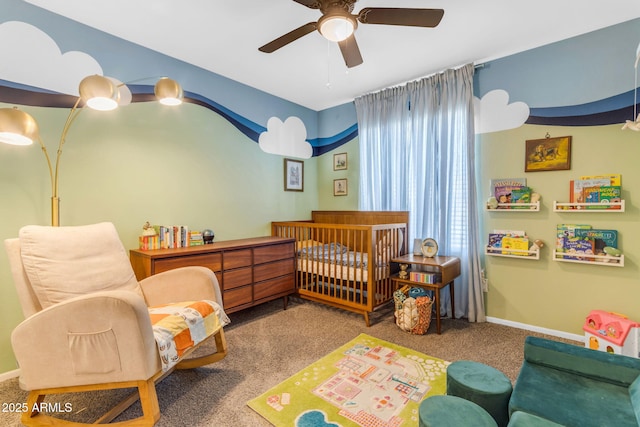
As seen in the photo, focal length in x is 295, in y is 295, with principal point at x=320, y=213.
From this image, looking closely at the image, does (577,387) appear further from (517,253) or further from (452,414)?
(517,253)

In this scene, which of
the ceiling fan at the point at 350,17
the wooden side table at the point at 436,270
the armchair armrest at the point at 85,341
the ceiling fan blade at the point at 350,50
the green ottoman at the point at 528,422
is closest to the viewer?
the green ottoman at the point at 528,422

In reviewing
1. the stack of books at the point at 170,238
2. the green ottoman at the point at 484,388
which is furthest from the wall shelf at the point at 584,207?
the stack of books at the point at 170,238

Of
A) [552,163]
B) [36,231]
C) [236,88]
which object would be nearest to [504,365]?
[552,163]

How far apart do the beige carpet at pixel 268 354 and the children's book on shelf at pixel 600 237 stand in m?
0.91

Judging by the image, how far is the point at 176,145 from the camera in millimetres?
2816

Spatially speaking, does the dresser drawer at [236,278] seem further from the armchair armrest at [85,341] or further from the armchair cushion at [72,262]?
the armchair armrest at [85,341]

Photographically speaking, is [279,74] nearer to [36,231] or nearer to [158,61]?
[158,61]

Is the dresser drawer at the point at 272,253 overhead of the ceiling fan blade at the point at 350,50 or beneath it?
beneath

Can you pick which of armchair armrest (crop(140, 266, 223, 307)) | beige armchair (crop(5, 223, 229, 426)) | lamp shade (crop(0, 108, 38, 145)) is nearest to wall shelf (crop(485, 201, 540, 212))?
armchair armrest (crop(140, 266, 223, 307))

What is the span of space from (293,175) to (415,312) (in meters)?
2.28

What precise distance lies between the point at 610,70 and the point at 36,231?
4142mm

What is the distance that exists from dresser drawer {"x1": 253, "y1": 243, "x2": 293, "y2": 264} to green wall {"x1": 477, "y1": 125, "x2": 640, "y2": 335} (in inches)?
78.8

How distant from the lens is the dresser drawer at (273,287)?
115 inches

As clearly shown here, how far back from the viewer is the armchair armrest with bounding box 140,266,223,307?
2.04 m
